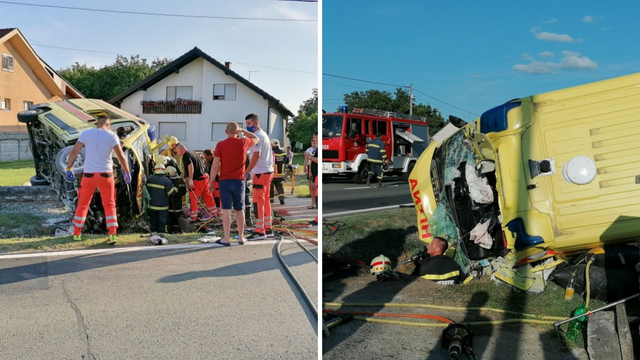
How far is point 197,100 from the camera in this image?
26531 mm

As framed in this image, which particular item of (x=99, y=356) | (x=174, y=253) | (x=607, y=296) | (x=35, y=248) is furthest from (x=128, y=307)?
(x=607, y=296)

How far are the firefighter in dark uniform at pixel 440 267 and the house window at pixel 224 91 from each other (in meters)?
22.0

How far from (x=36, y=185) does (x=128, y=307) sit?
7.98m

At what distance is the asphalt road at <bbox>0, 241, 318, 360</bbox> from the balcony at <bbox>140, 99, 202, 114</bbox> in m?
21.2

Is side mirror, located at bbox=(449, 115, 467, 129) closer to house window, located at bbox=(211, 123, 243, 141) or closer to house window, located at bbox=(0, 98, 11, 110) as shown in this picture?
house window, located at bbox=(211, 123, 243, 141)

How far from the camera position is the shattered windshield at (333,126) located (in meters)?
15.5

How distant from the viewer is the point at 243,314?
4.10 metres

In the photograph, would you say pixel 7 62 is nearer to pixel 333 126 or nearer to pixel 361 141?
pixel 333 126

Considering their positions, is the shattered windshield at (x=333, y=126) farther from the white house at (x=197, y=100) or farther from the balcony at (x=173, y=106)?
the balcony at (x=173, y=106)

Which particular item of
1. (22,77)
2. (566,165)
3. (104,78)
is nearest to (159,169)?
(566,165)

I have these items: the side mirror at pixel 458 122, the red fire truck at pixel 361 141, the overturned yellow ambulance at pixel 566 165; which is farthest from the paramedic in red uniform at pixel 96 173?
the red fire truck at pixel 361 141

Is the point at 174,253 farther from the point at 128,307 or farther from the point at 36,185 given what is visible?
the point at 36,185

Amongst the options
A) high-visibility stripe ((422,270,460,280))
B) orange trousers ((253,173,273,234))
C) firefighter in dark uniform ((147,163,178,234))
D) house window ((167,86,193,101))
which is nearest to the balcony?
house window ((167,86,193,101))

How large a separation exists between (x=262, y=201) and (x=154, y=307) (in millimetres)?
3101
